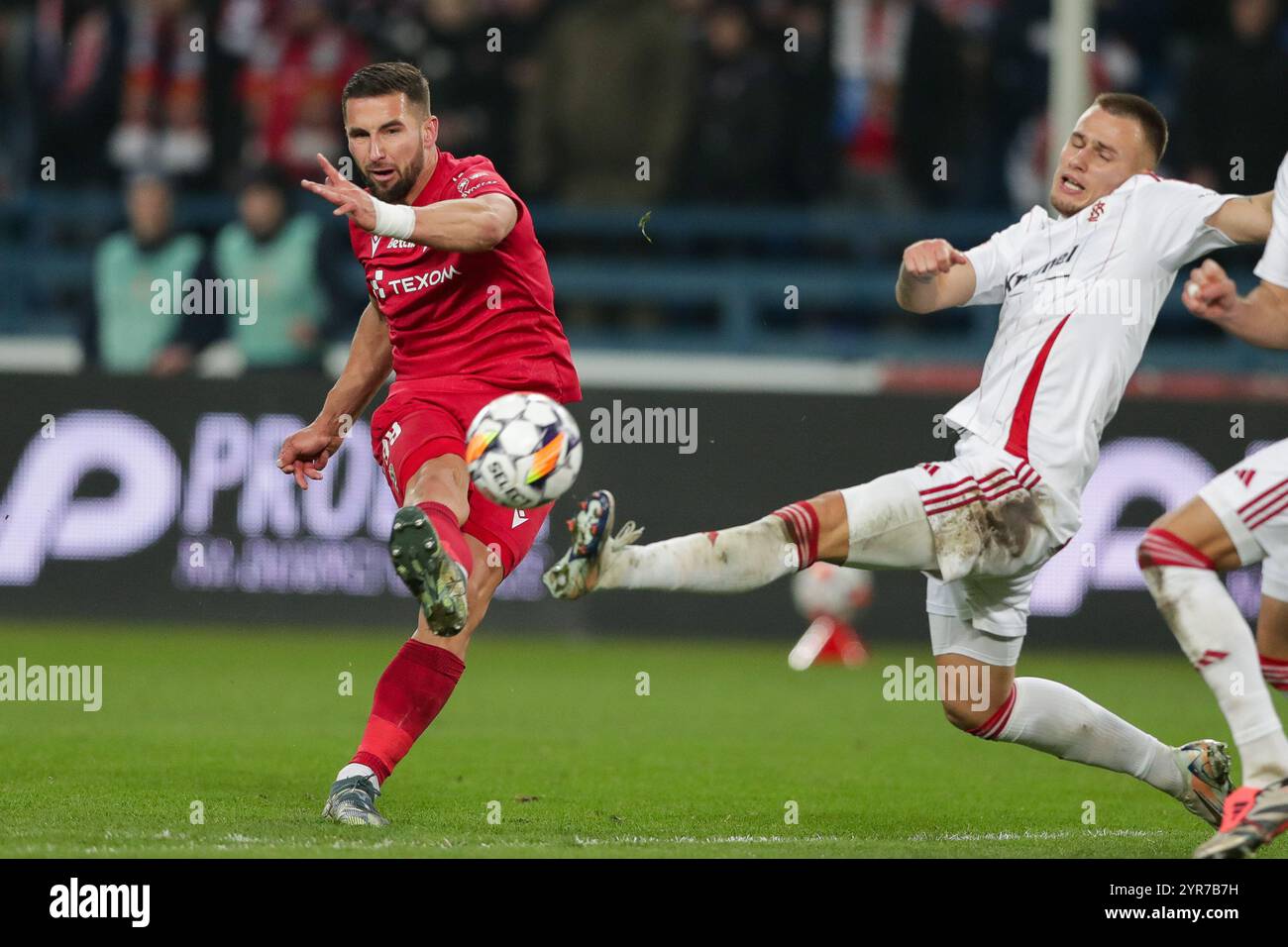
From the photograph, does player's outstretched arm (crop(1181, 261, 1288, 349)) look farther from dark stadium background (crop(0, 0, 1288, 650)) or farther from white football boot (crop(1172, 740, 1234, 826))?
dark stadium background (crop(0, 0, 1288, 650))

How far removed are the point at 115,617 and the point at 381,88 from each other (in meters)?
6.43

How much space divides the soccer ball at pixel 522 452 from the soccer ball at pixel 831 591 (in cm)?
605

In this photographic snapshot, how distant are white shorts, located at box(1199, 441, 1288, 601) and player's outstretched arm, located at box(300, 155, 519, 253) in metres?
2.39

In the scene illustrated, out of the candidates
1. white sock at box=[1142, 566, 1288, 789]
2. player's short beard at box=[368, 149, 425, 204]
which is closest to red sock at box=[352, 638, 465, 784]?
player's short beard at box=[368, 149, 425, 204]

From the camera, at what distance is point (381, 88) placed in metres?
6.36

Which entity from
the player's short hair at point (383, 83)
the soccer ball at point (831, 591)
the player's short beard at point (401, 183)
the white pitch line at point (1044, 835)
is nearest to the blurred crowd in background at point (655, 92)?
the soccer ball at point (831, 591)

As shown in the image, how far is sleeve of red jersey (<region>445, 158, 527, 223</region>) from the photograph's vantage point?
651 centimetres

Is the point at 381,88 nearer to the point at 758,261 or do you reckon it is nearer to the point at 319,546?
the point at 319,546

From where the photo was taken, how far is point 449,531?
5.90m

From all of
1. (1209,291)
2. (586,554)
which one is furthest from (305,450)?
(1209,291)

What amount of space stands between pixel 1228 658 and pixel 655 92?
30.5ft

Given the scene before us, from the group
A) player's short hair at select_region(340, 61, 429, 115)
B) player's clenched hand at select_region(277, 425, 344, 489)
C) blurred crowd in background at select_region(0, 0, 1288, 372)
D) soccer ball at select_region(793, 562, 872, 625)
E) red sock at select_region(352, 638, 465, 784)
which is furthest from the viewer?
blurred crowd in background at select_region(0, 0, 1288, 372)

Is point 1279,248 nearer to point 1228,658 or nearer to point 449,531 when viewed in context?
point 1228,658
